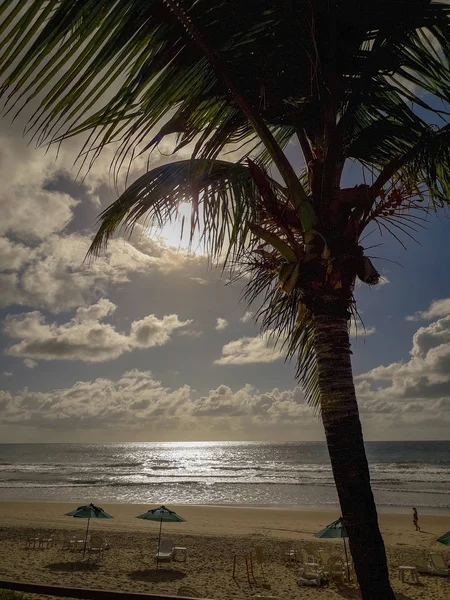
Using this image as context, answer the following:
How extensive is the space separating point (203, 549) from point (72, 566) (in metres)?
4.95

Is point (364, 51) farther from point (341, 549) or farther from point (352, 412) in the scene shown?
point (341, 549)

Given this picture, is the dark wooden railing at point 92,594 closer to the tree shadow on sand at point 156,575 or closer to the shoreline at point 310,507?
the tree shadow on sand at point 156,575

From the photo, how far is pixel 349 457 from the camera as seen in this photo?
309cm

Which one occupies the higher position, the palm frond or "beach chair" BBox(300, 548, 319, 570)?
the palm frond

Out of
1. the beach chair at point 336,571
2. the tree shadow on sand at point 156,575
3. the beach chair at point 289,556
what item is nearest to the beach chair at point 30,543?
the tree shadow on sand at point 156,575

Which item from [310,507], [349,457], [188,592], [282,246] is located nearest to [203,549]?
[188,592]

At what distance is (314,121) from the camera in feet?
13.6

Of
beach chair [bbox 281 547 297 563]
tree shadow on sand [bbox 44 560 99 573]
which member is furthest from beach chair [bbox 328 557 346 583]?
tree shadow on sand [bbox 44 560 99 573]

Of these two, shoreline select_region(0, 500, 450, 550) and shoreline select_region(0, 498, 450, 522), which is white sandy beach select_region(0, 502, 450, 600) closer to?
shoreline select_region(0, 500, 450, 550)

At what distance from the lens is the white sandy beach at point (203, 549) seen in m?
11.0

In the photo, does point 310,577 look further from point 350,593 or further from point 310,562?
point 310,562

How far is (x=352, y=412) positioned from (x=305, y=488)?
37.6m

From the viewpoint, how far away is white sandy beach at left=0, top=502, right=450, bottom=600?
1103cm

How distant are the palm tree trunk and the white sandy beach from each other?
8.80m
